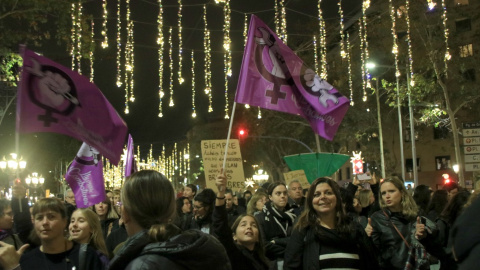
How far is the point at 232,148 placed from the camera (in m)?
10.0

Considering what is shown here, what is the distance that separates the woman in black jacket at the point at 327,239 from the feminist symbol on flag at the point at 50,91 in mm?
2846

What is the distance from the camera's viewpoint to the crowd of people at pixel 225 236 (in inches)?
107

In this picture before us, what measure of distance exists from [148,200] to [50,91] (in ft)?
11.8

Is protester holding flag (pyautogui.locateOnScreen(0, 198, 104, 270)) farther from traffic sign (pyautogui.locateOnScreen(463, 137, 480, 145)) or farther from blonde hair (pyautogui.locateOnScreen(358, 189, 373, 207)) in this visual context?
traffic sign (pyautogui.locateOnScreen(463, 137, 480, 145))

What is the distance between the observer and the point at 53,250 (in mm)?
4852

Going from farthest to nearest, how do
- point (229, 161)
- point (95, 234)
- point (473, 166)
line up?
point (473, 166)
point (229, 161)
point (95, 234)

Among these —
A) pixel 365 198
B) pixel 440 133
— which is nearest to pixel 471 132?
pixel 365 198

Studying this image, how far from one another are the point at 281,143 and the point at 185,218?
38.9m

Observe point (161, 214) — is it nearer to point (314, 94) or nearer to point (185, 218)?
point (314, 94)

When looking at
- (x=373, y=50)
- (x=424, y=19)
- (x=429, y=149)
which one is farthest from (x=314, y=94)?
(x=429, y=149)

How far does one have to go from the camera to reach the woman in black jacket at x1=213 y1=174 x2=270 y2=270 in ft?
16.5

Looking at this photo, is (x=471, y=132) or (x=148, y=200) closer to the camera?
(x=148, y=200)

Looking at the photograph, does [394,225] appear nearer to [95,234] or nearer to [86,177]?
[95,234]

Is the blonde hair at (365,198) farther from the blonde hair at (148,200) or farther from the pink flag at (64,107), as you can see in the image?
the blonde hair at (148,200)
